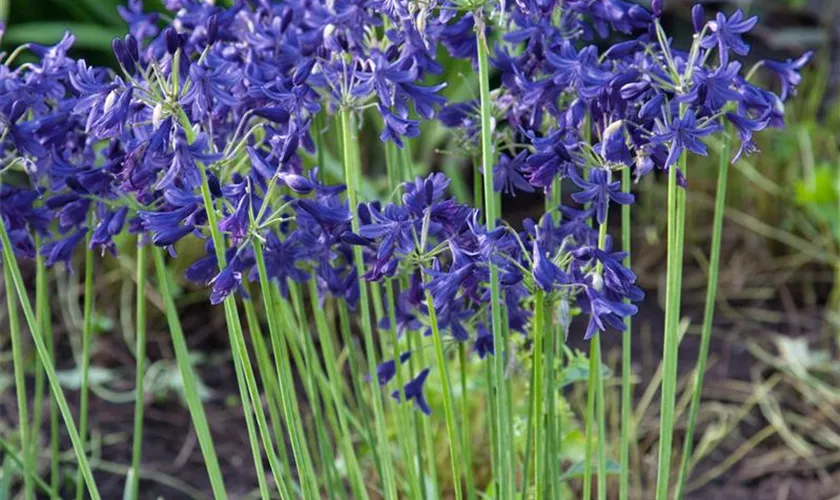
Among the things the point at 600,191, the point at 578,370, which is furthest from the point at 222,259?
the point at 578,370

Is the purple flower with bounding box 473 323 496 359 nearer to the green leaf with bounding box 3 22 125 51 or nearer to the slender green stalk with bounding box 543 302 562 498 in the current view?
the slender green stalk with bounding box 543 302 562 498

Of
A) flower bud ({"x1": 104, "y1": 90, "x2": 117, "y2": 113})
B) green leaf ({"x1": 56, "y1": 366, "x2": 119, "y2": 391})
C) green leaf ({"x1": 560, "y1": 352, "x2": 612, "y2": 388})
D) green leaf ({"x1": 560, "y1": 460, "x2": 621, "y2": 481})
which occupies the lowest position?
green leaf ({"x1": 56, "y1": 366, "x2": 119, "y2": 391})

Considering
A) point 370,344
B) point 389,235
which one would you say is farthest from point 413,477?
point 389,235

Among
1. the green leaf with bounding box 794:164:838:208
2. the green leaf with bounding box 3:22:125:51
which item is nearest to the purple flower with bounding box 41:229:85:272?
the green leaf with bounding box 3:22:125:51

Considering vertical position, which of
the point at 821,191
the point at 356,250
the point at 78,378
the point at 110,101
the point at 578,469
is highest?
the point at 110,101

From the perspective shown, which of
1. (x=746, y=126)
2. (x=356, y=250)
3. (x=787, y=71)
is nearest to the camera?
(x=746, y=126)

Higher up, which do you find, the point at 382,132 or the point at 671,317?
the point at 382,132

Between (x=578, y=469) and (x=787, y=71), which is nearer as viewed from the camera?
(x=787, y=71)

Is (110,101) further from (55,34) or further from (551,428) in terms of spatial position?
(55,34)

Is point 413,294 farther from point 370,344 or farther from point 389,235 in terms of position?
point 389,235
